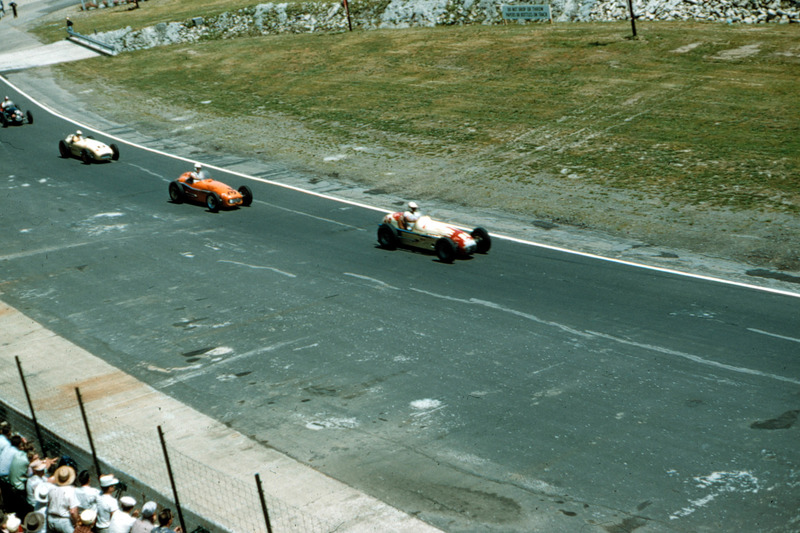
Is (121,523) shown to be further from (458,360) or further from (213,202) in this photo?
(213,202)

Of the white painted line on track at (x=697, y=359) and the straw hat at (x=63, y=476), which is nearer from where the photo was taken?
the straw hat at (x=63, y=476)

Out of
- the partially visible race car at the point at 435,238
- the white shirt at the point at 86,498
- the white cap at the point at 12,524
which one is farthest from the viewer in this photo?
the partially visible race car at the point at 435,238

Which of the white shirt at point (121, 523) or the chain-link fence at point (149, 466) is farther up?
the white shirt at point (121, 523)

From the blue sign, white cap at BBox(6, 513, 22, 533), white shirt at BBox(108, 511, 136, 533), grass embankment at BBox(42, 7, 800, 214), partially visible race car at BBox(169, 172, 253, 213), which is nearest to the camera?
white cap at BBox(6, 513, 22, 533)

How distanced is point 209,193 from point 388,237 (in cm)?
768

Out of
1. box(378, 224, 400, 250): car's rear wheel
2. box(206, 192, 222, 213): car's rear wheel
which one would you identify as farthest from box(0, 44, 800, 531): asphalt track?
box(206, 192, 222, 213): car's rear wheel

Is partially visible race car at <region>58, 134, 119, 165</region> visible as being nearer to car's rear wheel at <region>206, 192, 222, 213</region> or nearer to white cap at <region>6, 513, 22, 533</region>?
car's rear wheel at <region>206, 192, 222, 213</region>

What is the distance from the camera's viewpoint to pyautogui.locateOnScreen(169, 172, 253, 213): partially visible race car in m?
27.3

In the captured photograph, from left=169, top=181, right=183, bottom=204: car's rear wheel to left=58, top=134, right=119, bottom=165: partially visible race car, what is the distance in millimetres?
7094

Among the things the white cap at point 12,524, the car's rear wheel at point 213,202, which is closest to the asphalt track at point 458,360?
the car's rear wheel at point 213,202

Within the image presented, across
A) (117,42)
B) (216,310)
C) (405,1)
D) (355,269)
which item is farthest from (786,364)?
(117,42)

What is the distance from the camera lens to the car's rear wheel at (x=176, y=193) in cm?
2833

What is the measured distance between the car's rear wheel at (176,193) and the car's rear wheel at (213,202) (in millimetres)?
1359

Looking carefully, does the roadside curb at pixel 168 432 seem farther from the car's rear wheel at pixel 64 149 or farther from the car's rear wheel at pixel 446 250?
the car's rear wheel at pixel 64 149
